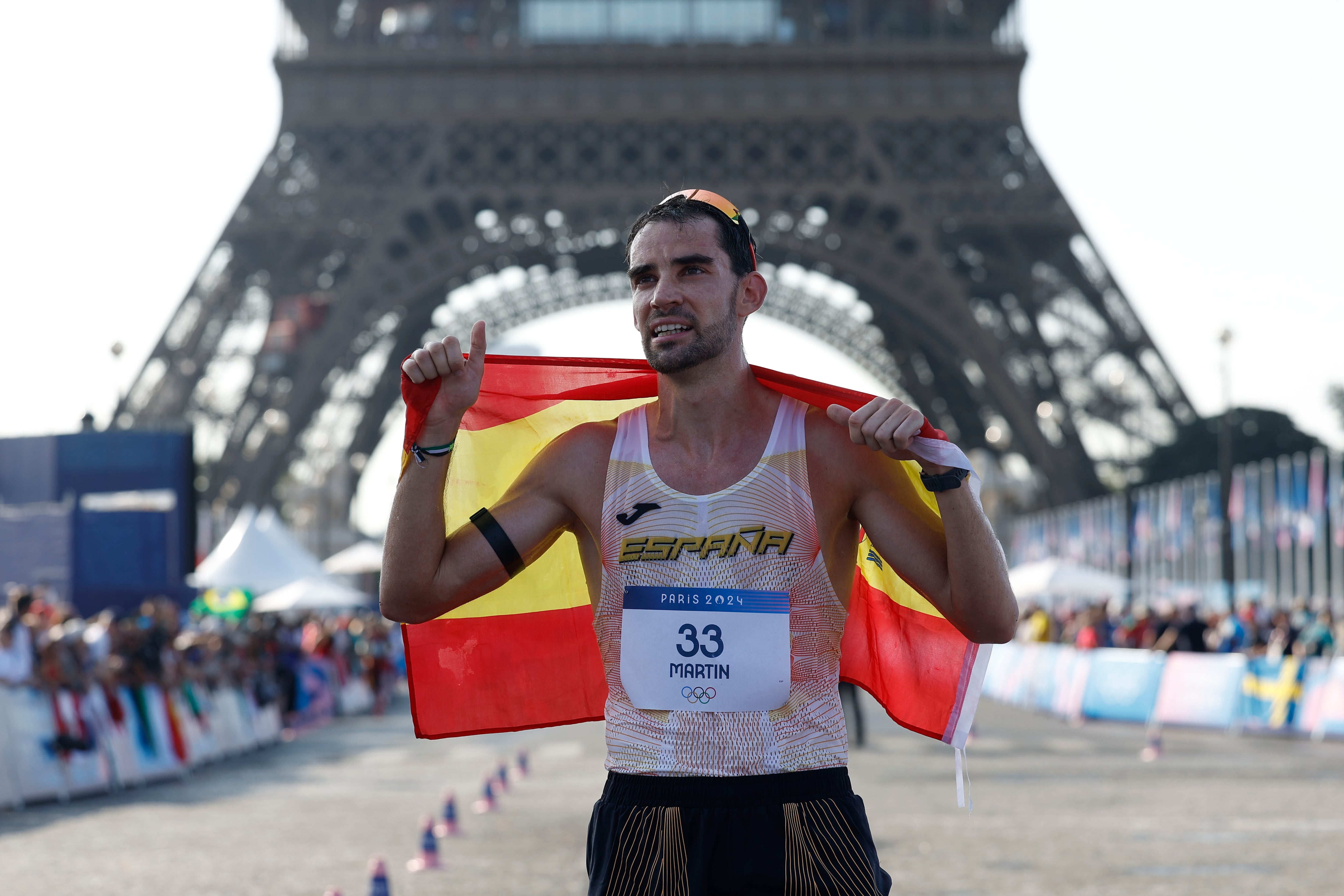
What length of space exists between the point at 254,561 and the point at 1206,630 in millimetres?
12358

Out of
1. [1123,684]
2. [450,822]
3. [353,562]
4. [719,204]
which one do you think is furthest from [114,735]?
[353,562]

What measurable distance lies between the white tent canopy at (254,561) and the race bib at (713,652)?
2263cm

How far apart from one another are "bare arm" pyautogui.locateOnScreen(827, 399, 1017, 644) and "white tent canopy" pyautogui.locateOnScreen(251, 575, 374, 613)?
Answer: 2369 centimetres

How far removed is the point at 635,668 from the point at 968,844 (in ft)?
23.1

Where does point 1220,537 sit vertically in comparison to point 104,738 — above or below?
above

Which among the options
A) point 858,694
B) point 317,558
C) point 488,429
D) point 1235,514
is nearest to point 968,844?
point 488,429

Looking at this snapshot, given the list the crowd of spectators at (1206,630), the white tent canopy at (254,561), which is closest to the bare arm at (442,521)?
the crowd of spectators at (1206,630)

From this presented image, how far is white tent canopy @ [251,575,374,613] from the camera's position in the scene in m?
26.9

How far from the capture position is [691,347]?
9.95 feet

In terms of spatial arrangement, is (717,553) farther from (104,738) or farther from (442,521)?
(104,738)

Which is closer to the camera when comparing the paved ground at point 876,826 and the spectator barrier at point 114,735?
the paved ground at point 876,826

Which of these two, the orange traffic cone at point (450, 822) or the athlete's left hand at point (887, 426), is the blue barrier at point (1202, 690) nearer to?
the orange traffic cone at point (450, 822)

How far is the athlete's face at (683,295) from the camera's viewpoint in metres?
3.02

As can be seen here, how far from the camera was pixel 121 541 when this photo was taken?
66.7 ft
